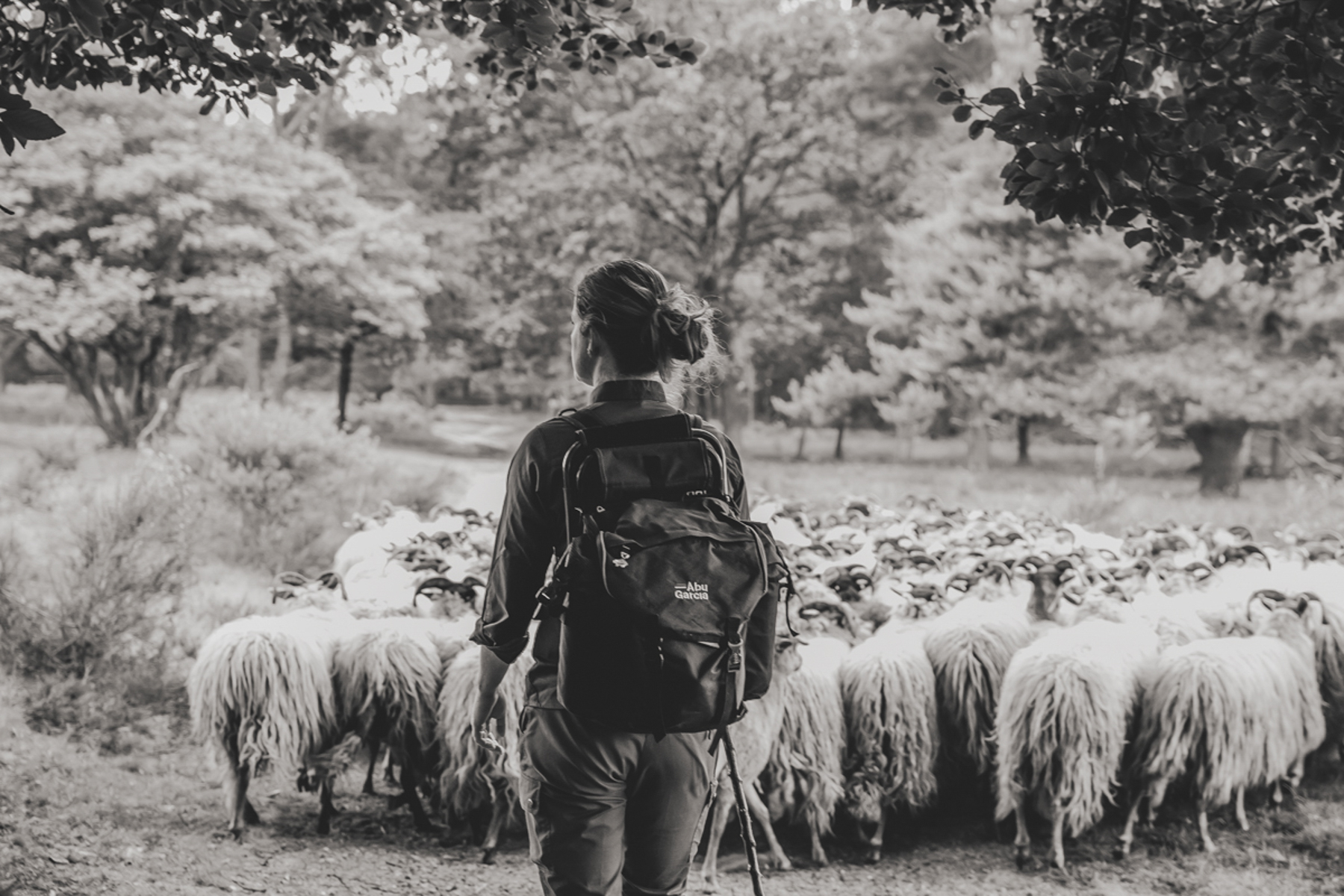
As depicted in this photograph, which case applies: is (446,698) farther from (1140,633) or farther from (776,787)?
(1140,633)

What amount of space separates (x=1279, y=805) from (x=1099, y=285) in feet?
54.2

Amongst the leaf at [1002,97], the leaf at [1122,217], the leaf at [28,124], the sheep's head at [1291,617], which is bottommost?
the sheep's head at [1291,617]

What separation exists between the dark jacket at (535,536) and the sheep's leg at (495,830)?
2.87m

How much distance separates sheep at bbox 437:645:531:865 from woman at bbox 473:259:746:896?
2392mm

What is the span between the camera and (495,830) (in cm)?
482

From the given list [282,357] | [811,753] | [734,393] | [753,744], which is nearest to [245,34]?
[753,744]

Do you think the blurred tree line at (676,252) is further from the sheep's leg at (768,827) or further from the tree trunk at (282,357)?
the sheep's leg at (768,827)

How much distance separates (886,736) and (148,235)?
1513cm

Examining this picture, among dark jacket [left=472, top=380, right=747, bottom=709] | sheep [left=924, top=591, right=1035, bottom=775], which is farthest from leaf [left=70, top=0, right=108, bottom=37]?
sheep [left=924, top=591, right=1035, bottom=775]

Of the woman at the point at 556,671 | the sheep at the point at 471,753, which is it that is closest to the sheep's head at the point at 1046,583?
the sheep at the point at 471,753

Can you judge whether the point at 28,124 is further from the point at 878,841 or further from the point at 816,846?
the point at 878,841

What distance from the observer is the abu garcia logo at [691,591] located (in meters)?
2.05

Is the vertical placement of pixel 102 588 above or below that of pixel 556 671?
below

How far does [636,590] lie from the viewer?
203 centimetres
